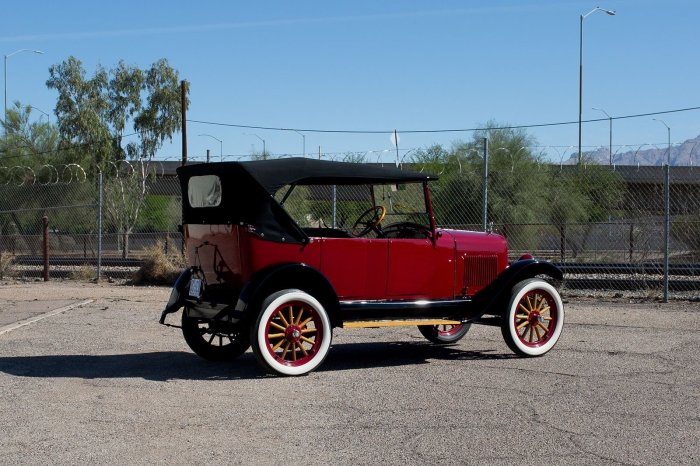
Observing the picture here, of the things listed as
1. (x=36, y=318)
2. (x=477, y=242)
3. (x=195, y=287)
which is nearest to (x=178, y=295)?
(x=195, y=287)

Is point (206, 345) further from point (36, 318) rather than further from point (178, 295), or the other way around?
point (36, 318)

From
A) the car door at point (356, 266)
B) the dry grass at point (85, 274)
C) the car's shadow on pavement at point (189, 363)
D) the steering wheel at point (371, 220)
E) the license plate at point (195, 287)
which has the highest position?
the steering wheel at point (371, 220)

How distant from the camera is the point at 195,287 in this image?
32.0 ft

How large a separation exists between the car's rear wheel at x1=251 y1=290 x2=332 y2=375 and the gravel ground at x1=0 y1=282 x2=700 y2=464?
0.15 metres

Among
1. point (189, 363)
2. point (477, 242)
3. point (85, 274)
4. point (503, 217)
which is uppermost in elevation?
point (503, 217)

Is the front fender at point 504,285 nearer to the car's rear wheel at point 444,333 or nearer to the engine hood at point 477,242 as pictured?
the engine hood at point 477,242

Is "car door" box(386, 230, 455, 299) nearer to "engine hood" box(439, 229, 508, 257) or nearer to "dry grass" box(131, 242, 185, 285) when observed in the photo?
"engine hood" box(439, 229, 508, 257)

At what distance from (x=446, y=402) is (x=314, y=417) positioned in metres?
1.09

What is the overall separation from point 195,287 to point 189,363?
764mm

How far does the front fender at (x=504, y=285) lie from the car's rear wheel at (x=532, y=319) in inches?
3.7

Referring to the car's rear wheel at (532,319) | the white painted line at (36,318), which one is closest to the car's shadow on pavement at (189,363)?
the car's rear wheel at (532,319)

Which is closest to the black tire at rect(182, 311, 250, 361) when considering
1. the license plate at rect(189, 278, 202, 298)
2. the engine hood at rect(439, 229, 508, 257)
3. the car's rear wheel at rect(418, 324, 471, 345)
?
the license plate at rect(189, 278, 202, 298)

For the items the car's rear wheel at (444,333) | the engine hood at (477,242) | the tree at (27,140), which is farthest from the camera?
the tree at (27,140)

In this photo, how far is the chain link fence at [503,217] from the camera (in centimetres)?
1686
